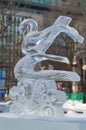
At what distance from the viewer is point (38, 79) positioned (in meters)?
7.43

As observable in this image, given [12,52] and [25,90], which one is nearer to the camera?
[25,90]

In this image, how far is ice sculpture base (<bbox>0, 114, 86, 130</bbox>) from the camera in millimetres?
6078

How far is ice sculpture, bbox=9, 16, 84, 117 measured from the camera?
702 centimetres

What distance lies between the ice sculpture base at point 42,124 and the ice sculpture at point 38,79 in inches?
18.7

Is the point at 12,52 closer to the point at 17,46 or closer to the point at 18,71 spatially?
Answer: the point at 17,46

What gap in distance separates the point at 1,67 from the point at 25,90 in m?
18.4

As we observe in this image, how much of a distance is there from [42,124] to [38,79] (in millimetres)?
1235

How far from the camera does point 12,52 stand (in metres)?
27.5

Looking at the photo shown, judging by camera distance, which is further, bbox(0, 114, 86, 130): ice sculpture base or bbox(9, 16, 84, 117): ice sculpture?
bbox(9, 16, 84, 117): ice sculpture

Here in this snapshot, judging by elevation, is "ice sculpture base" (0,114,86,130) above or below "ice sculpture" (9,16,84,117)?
below

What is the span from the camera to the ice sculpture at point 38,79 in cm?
702

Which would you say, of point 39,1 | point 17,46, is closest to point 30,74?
point 17,46

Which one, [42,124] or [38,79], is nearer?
[42,124]

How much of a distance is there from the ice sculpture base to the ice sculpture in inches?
18.7
